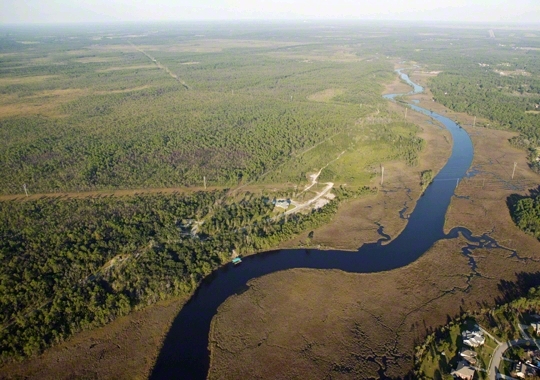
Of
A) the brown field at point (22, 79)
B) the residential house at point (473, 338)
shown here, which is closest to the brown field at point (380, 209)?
the residential house at point (473, 338)

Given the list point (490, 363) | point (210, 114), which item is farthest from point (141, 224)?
point (210, 114)

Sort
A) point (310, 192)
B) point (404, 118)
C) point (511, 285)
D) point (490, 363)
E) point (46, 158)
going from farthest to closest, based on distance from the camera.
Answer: point (404, 118), point (46, 158), point (310, 192), point (511, 285), point (490, 363)

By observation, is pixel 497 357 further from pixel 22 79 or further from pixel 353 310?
pixel 22 79

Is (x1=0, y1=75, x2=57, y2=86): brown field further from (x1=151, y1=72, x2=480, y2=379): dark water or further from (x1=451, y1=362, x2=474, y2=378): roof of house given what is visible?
(x1=451, y1=362, x2=474, y2=378): roof of house

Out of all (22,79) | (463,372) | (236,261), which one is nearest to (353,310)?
(463,372)

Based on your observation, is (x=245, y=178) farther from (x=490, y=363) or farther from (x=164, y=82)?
(x=164, y=82)

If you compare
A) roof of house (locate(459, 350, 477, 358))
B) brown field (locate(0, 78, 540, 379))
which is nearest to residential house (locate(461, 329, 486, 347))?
roof of house (locate(459, 350, 477, 358))
